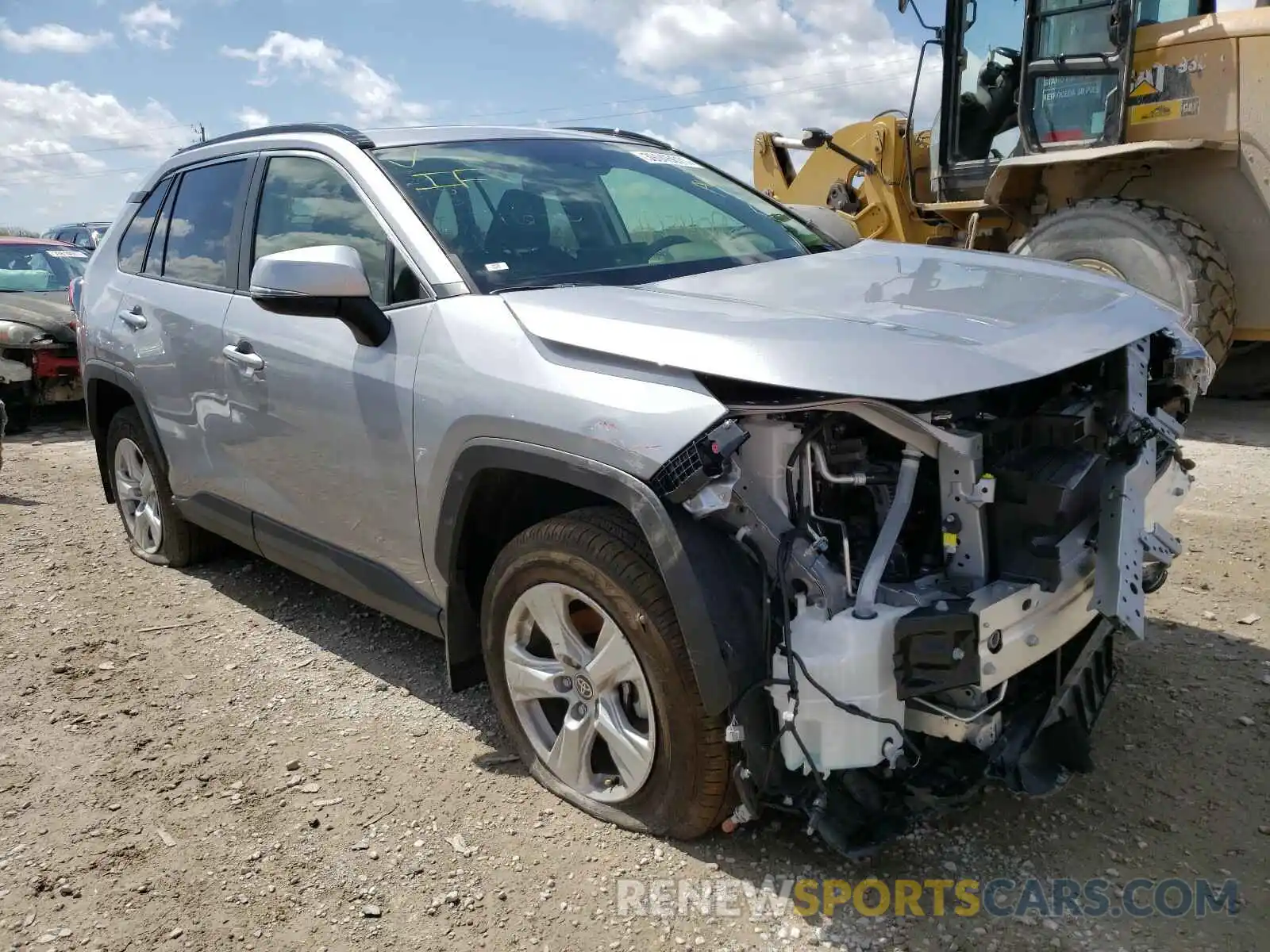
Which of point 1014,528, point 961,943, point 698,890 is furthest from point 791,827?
point 1014,528

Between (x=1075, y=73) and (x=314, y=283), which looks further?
(x=1075, y=73)

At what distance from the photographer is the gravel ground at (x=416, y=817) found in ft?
8.50

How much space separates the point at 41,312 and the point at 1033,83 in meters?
8.67

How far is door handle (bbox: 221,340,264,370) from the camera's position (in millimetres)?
3727

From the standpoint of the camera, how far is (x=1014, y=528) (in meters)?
2.54

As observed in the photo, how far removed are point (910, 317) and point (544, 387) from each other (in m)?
0.94

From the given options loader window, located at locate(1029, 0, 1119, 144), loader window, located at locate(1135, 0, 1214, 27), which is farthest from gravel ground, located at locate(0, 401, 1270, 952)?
loader window, located at locate(1135, 0, 1214, 27)

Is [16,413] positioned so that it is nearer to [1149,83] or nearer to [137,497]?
[137,497]

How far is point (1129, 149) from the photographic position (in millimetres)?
6883

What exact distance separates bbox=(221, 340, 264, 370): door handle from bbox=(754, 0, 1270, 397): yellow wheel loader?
561 cm

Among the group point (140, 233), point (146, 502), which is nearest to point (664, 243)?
point (140, 233)

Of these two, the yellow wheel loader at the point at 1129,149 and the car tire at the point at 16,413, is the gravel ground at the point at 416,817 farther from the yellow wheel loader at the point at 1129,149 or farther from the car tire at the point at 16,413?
the car tire at the point at 16,413

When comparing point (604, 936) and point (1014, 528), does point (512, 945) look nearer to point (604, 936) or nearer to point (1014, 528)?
point (604, 936)

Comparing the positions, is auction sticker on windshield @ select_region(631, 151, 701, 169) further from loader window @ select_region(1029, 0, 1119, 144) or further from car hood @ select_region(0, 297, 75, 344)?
car hood @ select_region(0, 297, 75, 344)
